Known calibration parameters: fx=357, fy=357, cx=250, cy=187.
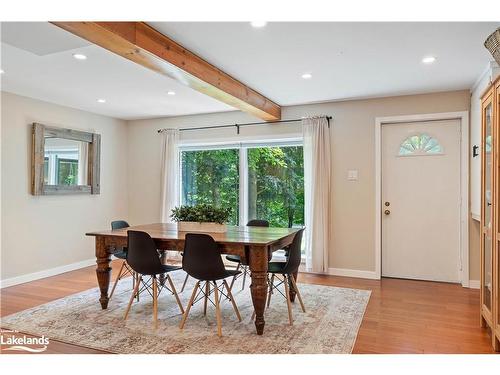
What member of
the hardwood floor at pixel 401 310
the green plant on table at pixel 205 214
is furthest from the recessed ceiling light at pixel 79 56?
the hardwood floor at pixel 401 310

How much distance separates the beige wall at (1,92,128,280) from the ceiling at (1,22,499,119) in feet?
0.98

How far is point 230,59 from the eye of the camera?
3309 millimetres

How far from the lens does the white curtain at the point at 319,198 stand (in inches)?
193

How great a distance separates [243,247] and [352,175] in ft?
8.26

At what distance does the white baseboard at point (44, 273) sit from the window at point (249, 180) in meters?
1.78

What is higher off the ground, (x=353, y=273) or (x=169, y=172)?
(x=169, y=172)

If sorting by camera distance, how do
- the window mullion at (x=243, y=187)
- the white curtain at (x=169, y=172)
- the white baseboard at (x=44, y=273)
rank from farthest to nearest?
the white curtain at (x=169, y=172) → the window mullion at (x=243, y=187) → the white baseboard at (x=44, y=273)

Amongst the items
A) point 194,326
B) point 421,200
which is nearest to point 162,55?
point 194,326

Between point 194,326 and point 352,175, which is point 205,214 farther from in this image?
point 352,175

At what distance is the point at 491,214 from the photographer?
277 centimetres

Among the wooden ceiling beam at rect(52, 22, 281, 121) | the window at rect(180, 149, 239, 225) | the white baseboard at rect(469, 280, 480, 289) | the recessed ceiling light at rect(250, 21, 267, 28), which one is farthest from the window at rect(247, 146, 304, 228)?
the recessed ceiling light at rect(250, 21, 267, 28)

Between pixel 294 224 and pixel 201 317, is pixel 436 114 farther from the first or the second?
pixel 201 317

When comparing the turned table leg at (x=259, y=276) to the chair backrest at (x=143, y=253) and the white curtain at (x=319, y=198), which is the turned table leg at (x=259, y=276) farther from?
the white curtain at (x=319, y=198)
